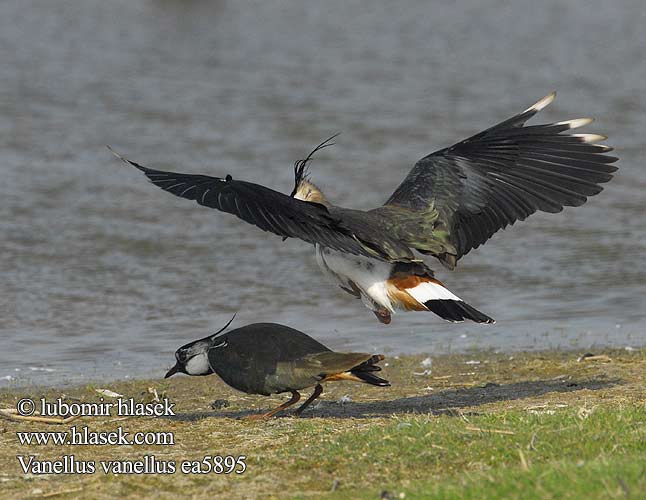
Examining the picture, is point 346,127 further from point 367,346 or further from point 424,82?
point 367,346

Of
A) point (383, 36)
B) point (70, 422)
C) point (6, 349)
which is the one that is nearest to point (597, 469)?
point (70, 422)

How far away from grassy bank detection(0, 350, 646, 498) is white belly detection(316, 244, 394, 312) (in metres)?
0.71

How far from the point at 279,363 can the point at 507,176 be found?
80.6 inches

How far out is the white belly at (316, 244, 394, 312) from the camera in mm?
7094

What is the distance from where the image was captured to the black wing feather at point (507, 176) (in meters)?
7.73

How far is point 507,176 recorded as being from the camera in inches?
310

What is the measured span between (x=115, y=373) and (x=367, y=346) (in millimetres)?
1993

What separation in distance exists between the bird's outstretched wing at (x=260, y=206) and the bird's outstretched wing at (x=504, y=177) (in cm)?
103

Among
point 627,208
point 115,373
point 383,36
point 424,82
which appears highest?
point 383,36

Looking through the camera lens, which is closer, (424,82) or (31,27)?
(424,82)

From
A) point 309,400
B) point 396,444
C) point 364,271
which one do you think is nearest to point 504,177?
point 364,271

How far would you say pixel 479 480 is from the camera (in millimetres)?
5078

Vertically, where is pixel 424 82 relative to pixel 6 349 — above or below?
above

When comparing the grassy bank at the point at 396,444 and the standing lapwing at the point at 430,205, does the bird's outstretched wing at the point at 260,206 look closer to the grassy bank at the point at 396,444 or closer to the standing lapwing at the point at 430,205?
the standing lapwing at the point at 430,205
